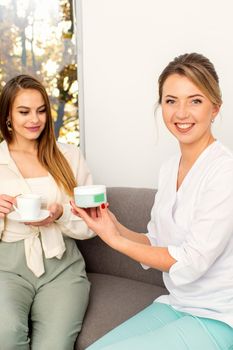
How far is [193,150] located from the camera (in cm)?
155

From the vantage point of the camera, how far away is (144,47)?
8.39 ft

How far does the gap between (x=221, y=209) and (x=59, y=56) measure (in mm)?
1890

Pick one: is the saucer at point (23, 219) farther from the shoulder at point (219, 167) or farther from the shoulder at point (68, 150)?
the shoulder at point (219, 167)

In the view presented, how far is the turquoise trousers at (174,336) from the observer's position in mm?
1318

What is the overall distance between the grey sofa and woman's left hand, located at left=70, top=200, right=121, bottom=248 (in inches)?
19.7

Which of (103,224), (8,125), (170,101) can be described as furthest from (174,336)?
(8,125)

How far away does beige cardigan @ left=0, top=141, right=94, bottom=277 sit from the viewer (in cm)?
195

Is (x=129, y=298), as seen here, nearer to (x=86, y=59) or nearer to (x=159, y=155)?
(x=159, y=155)

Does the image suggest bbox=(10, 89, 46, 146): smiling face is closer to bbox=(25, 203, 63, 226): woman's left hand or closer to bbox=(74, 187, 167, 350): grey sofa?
bbox=(25, 203, 63, 226): woman's left hand

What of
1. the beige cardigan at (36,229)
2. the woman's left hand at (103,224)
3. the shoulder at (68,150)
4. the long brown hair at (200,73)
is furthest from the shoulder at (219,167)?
the shoulder at (68,150)

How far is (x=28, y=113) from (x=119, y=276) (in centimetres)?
88

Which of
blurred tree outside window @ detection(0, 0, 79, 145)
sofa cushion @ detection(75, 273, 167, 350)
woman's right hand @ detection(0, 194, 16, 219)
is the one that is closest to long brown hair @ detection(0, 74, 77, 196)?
woman's right hand @ detection(0, 194, 16, 219)

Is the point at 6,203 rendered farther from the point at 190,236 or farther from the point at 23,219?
the point at 190,236

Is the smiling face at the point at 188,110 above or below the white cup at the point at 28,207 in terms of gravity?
above
